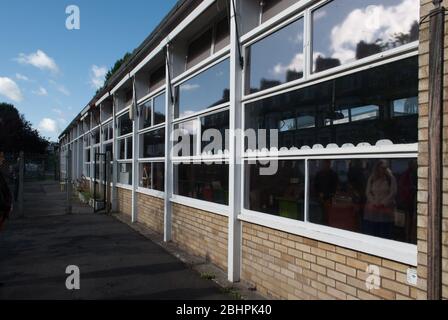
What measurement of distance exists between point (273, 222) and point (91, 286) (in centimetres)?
253

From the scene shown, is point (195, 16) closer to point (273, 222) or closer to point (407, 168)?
point (273, 222)

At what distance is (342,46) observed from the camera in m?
3.97

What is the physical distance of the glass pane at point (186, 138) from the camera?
7.63m

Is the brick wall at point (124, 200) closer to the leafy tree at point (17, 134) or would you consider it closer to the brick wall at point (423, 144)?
the brick wall at point (423, 144)

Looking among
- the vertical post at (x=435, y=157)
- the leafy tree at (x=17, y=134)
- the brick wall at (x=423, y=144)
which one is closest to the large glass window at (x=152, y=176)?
the brick wall at (x=423, y=144)

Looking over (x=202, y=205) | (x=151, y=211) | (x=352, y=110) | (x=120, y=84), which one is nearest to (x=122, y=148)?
(x=120, y=84)

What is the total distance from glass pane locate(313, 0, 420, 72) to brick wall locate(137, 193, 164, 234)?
5.81 m

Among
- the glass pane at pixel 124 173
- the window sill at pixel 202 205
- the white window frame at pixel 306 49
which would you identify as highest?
the white window frame at pixel 306 49

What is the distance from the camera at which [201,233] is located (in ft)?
22.7

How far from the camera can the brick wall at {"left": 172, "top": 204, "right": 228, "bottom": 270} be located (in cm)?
618

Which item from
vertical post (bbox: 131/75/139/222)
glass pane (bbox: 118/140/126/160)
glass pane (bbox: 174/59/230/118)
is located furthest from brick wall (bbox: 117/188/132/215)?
glass pane (bbox: 174/59/230/118)

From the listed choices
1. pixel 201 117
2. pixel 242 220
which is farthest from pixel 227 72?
pixel 242 220

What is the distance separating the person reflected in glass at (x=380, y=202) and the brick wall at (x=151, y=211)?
20.0 ft

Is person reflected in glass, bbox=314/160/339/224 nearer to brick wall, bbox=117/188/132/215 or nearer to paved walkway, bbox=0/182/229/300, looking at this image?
paved walkway, bbox=0/182/229/300
